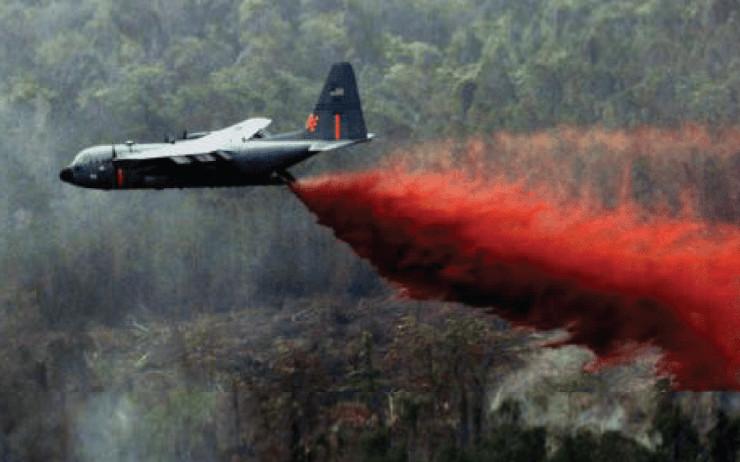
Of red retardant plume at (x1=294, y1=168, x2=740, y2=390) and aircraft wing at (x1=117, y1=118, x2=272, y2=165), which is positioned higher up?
aircraft wing at (x1=117, y1=118, x2=272, y2=165)

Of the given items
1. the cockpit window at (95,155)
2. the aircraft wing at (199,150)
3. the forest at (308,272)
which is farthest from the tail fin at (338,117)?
the forest at (308,272)

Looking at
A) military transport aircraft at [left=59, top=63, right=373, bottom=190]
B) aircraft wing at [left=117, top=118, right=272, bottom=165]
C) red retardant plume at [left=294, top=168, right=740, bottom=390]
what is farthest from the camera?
military transport aircraft at [left=59, top=63, right=373, bottom=190]

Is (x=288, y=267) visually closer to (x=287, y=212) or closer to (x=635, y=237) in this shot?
(x=287, y=212)

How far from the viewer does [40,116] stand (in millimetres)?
111188

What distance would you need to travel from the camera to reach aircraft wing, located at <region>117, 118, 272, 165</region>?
2608 inches

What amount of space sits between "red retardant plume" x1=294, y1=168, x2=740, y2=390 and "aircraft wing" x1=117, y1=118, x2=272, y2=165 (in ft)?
8.99

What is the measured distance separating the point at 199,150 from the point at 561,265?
12369mm

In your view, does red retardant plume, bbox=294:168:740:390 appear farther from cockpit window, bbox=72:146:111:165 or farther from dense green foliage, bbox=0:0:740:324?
dense green foliage, bbox=0:0:740:324

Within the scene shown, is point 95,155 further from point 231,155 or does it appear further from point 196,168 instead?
point 231,155

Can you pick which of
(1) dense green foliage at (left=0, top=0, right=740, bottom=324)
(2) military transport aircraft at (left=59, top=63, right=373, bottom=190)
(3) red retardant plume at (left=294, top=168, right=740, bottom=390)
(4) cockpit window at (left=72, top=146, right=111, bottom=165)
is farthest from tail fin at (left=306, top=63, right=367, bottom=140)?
(1) dense green foliage at (left=0, top=0, right=740, bottom=324)

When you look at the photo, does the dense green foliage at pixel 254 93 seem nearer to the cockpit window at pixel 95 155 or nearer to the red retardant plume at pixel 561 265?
the cockpit window at pixel 95 155

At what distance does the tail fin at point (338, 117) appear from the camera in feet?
221

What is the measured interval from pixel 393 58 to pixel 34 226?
1709 inches

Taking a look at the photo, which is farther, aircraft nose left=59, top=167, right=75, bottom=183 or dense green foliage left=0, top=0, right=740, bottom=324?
dense green foliage left=0, top=0, right=740, bottom=324
